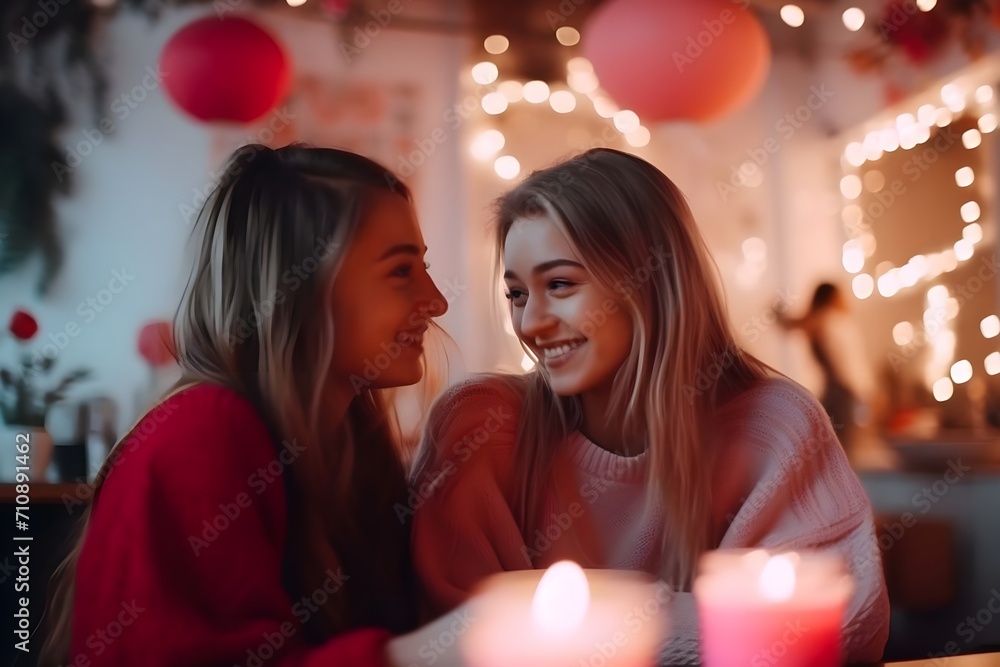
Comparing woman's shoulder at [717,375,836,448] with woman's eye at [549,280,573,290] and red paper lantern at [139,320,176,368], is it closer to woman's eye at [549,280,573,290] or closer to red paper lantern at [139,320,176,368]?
woman's eye at [549,280,573,290]

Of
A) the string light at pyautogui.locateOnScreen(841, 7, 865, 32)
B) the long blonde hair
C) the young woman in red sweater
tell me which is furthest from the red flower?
the string light at pyautogui.locateOnScreen(841, 7, 865, 32)

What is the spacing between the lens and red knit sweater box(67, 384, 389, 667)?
59 cm

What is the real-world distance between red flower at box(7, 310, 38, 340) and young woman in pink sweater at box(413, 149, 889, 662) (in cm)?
31

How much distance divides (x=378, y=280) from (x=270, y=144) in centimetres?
14

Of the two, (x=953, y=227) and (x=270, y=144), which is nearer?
(x=270, y=144)

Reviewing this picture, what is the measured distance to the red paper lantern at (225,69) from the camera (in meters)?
→ 0.71

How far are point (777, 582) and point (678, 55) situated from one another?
0.53 meters

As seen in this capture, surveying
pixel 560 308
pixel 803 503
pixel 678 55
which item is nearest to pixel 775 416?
pixel 803 503

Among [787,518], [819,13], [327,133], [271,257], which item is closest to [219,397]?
[271,257]

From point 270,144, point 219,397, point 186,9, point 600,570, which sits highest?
point 186,9

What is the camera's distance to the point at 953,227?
1073mm

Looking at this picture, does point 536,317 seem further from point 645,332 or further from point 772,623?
point 772,623

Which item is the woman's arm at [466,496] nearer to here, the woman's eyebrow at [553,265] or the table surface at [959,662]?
the woman's eyebrow at [553,265]

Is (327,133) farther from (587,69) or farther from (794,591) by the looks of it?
(794,591)
